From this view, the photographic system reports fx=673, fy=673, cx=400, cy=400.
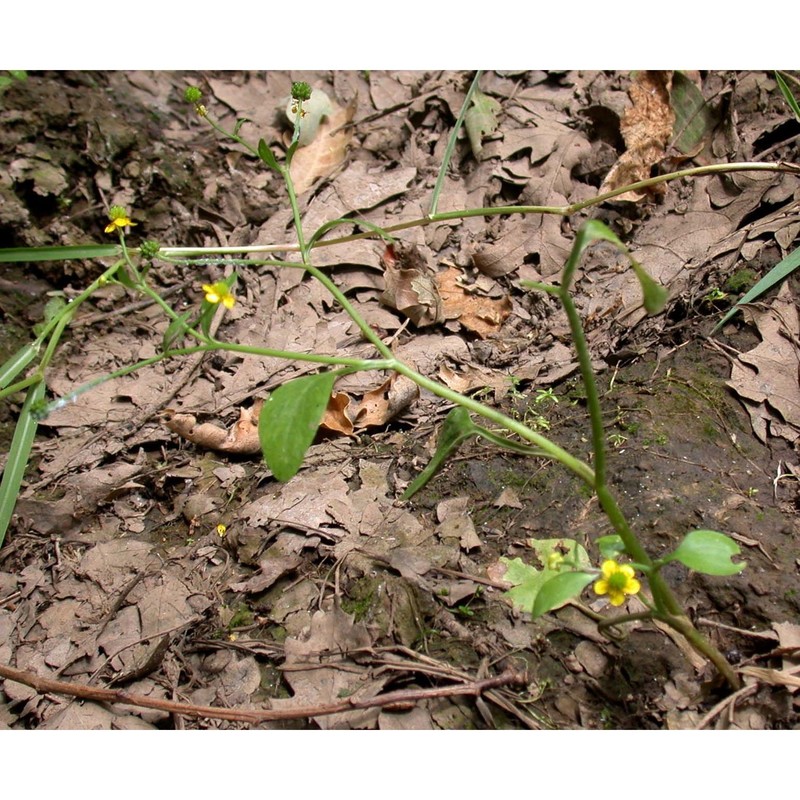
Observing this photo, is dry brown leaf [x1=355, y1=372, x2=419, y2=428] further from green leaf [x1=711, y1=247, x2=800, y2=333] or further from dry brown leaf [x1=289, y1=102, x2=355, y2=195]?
dry brown leaf [x1=289, y1=102, x2=355, y2=195]

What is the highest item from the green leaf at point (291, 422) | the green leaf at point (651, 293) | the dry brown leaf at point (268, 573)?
the green leaf at point (651, 293)

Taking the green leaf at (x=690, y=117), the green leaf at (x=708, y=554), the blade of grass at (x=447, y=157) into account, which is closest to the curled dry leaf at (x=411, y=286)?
the blade of grass at (x=447, y=157)

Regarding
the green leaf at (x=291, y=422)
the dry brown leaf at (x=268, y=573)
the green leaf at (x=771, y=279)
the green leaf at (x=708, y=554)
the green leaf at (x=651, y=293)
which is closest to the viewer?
the green leaf at (x=651, y=293)

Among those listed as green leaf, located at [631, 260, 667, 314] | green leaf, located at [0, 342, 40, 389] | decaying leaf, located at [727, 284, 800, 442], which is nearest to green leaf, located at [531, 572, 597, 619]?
green leaf, located at [631, 260, 667, 314]

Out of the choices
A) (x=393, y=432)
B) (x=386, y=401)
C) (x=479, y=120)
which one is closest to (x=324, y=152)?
(x=479, y=120)

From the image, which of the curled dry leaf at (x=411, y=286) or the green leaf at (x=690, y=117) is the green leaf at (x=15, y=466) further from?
the green leaf at (x=690, y=117)

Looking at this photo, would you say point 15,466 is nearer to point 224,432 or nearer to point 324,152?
point 224,432
